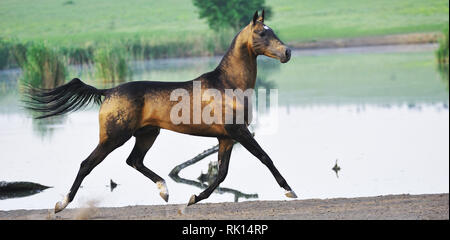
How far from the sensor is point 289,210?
8648mm

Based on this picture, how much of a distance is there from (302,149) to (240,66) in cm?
644

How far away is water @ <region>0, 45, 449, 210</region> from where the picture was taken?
11055 millimetres

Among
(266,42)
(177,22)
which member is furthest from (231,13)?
(266,42)

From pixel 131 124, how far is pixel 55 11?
49.5 metres

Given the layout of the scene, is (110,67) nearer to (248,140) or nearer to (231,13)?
(248,140)

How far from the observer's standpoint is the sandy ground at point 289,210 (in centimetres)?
824

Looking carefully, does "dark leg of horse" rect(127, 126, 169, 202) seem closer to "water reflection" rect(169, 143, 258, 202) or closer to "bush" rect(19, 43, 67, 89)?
"water reflection" rect(169, 143, 258, 202)

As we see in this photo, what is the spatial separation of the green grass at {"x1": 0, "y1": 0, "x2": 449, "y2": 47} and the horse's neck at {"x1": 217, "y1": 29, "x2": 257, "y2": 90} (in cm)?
3731

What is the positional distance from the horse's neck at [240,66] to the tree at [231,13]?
39560mm

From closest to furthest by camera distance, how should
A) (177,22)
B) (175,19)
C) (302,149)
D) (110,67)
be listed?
(302,149)
(110,67)
(177,22)
(175,19)

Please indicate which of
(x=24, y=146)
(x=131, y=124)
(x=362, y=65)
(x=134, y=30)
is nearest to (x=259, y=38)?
(x=131, y=124)

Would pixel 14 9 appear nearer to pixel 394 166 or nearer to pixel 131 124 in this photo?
pixel 394 166

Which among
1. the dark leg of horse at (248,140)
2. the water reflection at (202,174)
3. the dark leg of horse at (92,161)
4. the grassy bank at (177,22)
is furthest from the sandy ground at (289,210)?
the grassy bank at (177,22)
